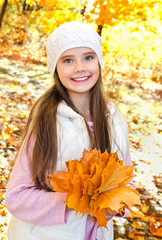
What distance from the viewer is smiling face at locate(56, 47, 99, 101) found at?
1.78 m

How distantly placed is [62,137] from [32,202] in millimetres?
424

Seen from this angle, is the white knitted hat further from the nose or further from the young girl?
the nose

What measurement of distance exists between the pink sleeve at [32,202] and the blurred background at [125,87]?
42 cm

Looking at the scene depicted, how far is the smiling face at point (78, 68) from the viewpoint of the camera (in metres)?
1.78

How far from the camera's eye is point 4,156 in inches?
141

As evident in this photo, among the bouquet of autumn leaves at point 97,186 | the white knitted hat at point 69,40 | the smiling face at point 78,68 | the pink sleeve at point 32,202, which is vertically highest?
the white knitted hat at point 69,40

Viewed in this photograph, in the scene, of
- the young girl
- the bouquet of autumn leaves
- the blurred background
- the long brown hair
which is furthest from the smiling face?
the blurred background

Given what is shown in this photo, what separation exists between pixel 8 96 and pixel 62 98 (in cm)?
421

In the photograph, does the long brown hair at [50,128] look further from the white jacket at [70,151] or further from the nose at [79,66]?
the nose at [79,66]

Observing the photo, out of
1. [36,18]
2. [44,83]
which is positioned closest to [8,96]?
[44,83]

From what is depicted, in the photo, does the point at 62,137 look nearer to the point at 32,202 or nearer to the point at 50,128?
the point at 50,128

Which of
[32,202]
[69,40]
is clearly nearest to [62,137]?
[32,202]

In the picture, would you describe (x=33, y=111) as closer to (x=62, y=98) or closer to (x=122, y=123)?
(x=62, y=98)

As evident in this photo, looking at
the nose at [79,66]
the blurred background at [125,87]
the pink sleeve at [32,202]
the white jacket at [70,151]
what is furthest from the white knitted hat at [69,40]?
the blurred background at [125,87]
